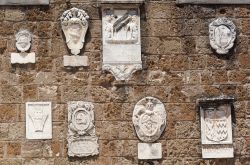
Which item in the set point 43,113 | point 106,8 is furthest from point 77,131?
point 106,8

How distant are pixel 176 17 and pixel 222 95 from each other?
1.08m

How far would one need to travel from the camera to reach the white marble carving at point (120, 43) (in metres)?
8.22

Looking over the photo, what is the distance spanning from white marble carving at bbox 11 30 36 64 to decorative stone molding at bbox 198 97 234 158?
204 cm

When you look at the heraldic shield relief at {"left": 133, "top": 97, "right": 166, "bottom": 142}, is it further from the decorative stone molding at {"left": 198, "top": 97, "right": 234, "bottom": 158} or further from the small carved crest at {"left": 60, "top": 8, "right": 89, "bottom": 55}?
the small carved crest at {"left": 60, "top": 8, "right": 89, "bottom": 55}

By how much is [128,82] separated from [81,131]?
0.80m

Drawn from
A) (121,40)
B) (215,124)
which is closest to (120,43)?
(121,40)

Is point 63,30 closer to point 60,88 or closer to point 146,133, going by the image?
point 60,88

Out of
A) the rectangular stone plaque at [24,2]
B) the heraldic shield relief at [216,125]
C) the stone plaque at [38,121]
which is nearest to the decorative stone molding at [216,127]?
the heraldic shield relief at [216,125]

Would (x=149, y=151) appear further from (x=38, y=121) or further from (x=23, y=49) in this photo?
(x=23, y=49)

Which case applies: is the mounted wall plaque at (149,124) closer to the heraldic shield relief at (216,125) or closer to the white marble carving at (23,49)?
the heraldic shield relief at (216,125)

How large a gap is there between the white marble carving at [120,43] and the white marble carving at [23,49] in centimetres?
87

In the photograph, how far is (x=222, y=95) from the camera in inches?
327

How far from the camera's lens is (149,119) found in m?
8.15

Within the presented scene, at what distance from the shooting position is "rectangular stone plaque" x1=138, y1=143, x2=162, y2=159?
808cm
